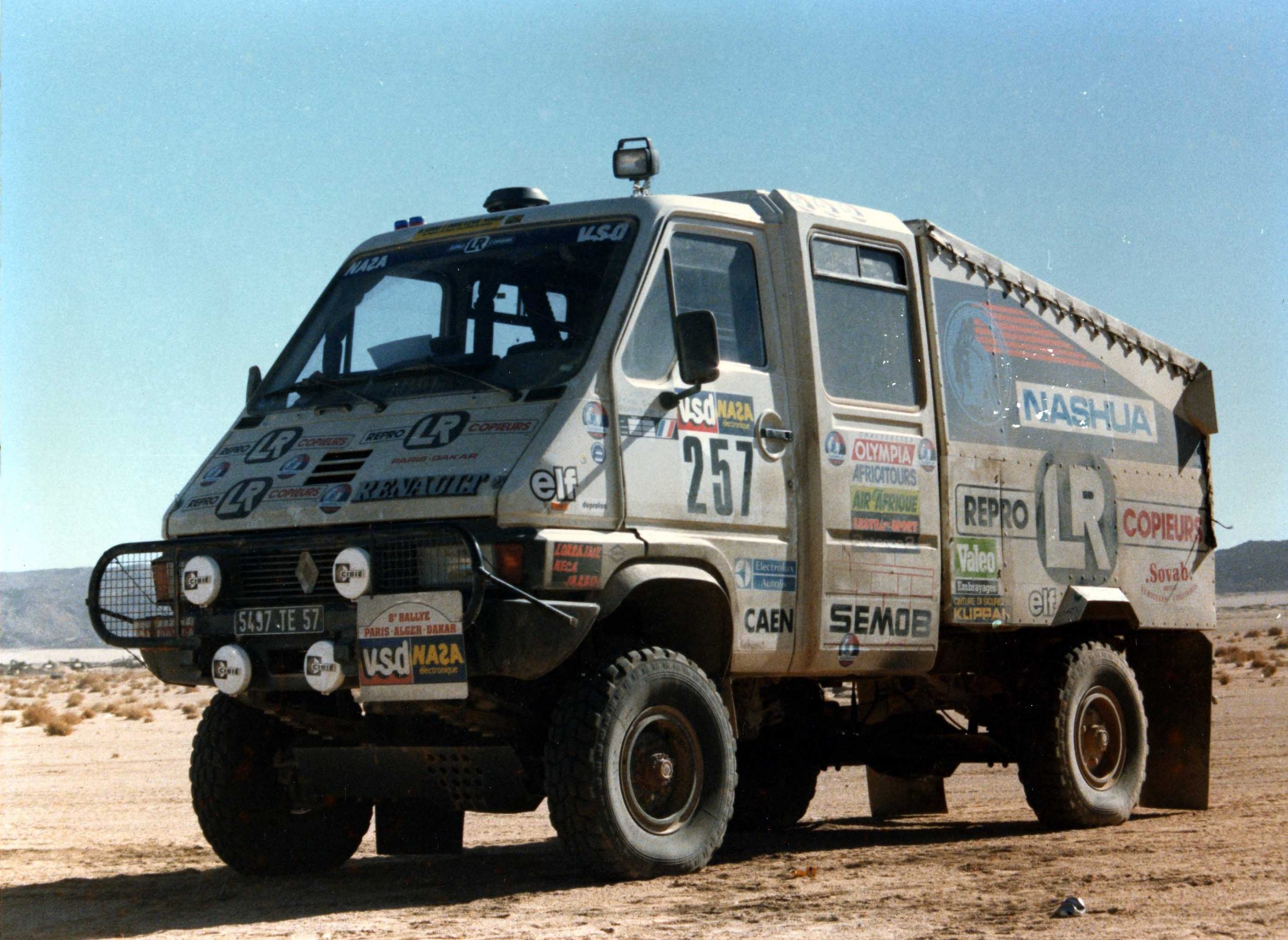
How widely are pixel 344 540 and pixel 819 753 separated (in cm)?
383

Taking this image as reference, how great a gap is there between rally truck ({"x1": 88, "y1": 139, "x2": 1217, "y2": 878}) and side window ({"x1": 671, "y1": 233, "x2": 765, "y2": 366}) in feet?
0.07

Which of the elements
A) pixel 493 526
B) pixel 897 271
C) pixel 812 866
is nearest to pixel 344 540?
pixel 493 526

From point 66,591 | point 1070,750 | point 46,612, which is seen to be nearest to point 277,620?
point 1070,750

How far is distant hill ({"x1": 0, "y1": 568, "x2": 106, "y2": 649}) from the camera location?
126 metres

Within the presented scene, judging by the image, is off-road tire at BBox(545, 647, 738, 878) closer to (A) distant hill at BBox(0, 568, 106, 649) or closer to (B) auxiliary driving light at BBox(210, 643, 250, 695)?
(B) auxiliary driving light at BBox(210, 643, 250, 695)

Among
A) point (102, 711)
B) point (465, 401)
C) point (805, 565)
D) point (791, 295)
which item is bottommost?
point (102, 711)

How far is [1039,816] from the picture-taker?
1009 cm

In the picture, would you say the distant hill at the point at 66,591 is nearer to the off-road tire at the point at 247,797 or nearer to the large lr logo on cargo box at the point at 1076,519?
the large lr logo on cargo box at the point at 1076,519

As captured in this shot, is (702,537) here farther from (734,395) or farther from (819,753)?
(819,753)

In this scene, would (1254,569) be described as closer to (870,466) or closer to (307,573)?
(870,466)

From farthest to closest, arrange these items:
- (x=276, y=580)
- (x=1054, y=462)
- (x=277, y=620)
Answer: (x=1054, y=462), (x=276, y=580), (x=277, y=620)

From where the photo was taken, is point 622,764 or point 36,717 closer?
point 622,764

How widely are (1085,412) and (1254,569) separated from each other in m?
113

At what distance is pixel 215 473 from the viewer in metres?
8.12
